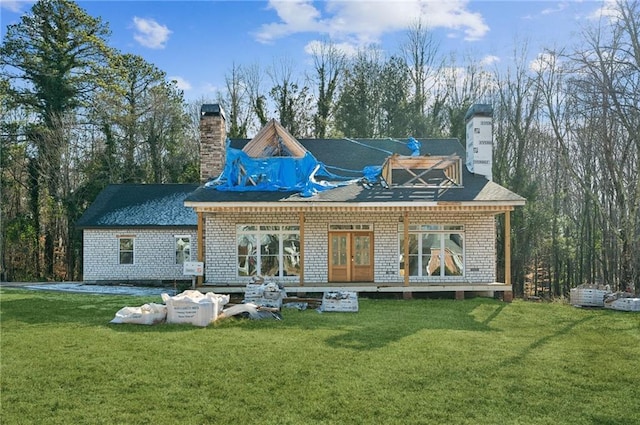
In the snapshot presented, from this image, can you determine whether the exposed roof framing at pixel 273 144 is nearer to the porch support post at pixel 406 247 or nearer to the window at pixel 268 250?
the window at pixel 268 250

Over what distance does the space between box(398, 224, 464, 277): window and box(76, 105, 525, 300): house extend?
31 millimetres

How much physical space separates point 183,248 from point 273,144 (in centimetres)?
676

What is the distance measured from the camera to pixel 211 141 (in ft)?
51.9

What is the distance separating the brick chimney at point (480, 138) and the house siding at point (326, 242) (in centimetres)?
170

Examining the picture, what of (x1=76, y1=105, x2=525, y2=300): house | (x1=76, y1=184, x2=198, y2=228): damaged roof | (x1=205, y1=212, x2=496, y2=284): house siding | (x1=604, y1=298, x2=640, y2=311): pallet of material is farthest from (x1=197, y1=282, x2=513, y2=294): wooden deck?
(x1=76, y1=184, x2=198, y2=228): damaged roof

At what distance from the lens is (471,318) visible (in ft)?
36.0

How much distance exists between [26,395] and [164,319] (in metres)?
4.05

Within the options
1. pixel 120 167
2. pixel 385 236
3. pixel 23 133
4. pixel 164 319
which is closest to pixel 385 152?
pixel 385 236

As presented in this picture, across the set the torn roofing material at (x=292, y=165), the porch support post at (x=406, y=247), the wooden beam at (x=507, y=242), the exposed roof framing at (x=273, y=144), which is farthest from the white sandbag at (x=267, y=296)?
the wooden beam at (x=507, y=242)

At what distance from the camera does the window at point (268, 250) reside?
14992mm

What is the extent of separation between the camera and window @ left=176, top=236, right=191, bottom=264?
19531mm

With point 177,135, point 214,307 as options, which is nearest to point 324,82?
point 177,135

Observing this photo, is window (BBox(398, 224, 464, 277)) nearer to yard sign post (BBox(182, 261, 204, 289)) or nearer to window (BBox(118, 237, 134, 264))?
yard sign post (BBox(182, 261, 204, 289))

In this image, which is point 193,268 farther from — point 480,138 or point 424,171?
point 480,138
